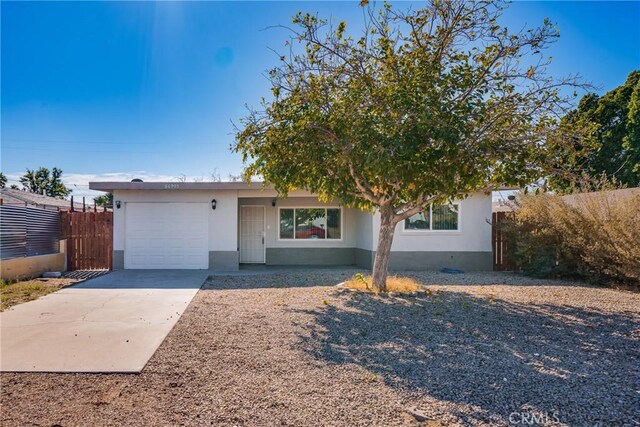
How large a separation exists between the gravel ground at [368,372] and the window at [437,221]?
6069 mm

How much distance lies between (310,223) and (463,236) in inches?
216

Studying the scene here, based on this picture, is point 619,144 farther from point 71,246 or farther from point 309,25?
point 71,246

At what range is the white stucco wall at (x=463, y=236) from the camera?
13.0 metres

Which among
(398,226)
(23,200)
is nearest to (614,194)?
(398,226)

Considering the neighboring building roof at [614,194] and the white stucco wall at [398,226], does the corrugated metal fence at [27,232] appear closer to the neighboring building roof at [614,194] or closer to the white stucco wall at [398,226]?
the white stucco wall at [398,226]

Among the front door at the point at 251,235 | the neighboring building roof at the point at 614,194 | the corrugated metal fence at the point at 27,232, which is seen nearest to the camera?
the neighboring building roof at the point at 614,194

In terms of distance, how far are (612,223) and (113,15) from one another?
11.9m

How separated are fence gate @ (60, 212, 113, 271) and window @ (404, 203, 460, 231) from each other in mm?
9743

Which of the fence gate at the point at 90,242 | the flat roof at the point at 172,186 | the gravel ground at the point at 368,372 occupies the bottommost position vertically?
the gravel ground at the point at 368,372

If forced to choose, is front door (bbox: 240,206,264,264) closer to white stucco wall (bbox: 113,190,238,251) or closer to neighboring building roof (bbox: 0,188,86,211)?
white stucco wall (bbox: 113,190,238,251)

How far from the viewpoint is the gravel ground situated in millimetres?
3176

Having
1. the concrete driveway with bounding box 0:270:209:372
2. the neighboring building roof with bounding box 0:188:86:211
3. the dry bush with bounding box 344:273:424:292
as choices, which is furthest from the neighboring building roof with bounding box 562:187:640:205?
the neighboring building roof with bounding box 0:188:86:211

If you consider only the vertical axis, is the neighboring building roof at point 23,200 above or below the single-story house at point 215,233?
above

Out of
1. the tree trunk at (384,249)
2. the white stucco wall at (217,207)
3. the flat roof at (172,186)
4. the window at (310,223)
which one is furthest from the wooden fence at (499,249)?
the white stucco wall at (217,207)
